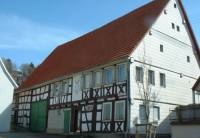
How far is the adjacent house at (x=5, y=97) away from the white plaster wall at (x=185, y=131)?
49.4 feet

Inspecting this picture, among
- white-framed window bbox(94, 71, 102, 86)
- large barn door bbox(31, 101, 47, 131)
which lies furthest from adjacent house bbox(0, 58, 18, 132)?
white-framed window bbox(94, 71, 102, 86)

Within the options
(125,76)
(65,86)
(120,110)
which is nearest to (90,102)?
(120,110)

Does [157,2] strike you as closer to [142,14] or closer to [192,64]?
[142,14]

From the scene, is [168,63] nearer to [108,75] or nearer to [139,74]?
[139,74]

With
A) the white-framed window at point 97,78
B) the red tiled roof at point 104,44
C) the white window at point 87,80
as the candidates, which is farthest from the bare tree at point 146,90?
the white window at point 87,80

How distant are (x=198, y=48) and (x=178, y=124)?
10.8 metres

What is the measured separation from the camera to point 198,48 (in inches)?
1081

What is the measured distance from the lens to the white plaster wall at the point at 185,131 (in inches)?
693

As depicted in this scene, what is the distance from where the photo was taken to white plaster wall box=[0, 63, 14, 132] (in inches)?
1097

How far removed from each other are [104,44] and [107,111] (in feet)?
21.2

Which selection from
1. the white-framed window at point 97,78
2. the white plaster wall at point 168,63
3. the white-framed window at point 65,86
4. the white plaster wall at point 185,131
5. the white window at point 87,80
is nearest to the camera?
the white plaster wall at point 185,131

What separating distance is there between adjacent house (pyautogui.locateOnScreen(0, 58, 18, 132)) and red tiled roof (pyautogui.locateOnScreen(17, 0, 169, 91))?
13.2 ft

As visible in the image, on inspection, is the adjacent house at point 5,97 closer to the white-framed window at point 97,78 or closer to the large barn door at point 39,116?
the large barn door at point 39,116

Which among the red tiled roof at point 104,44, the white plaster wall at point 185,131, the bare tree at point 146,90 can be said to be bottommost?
the white plaster wall at point 185,131
